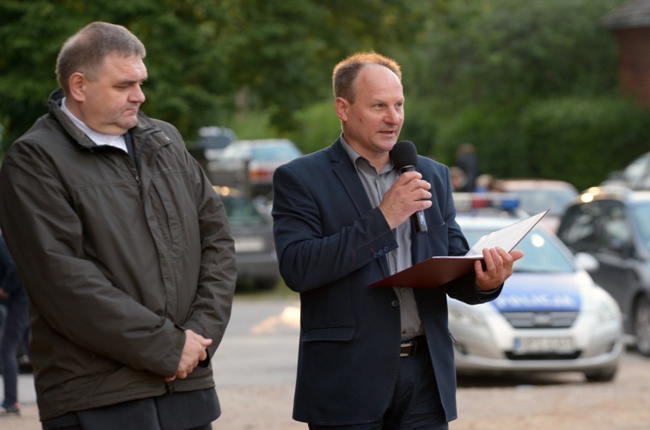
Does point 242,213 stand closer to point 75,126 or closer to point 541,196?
point 541,196

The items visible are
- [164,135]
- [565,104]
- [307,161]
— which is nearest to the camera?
[164,135]

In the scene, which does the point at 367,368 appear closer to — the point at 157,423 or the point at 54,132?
the point at 157,423

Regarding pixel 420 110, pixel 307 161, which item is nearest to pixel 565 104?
pixel 420 110

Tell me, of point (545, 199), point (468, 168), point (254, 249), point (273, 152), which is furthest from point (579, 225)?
point (273, 152)

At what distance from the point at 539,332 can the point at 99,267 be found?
8.42 m

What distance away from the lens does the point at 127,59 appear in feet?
14.6

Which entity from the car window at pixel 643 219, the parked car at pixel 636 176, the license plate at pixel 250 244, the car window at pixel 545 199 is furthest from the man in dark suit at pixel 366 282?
the parked car at pixel 636 176

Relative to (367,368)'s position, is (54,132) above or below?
above

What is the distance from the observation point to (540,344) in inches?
481

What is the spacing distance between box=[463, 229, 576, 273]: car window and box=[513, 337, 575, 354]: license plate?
1088mm

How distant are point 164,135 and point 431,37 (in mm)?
42361

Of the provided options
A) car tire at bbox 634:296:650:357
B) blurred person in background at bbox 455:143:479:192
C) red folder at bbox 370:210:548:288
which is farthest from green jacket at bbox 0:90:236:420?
blurred person in background at bbox 455:143:479:192

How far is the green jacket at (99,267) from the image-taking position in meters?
4.23

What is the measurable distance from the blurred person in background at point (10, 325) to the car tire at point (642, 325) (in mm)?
7054
